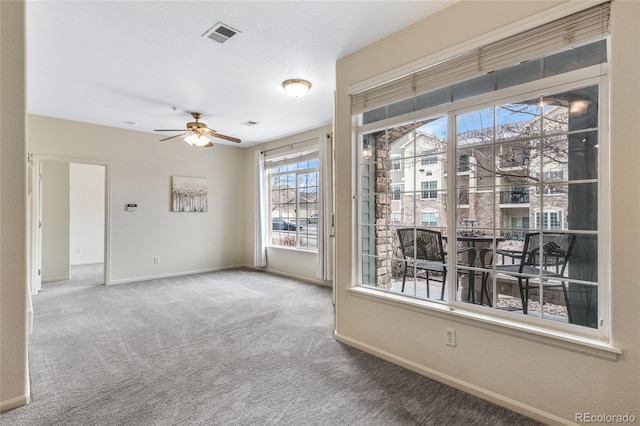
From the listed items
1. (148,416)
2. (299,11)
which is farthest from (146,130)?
(148,416)

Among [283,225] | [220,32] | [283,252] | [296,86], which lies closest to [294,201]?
[283,225]

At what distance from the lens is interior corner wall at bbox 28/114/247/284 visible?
500cm

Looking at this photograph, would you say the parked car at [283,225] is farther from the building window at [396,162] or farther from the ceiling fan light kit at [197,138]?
the building window at [396,162]

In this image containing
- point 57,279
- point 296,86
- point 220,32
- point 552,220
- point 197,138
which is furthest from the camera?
point 57,279

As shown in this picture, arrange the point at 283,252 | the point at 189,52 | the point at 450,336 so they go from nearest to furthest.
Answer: the point at 450,336 → the point at 189,52 → the point at 283,252

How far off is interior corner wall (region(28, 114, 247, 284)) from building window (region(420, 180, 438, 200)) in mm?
5032

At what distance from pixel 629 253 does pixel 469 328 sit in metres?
0.97

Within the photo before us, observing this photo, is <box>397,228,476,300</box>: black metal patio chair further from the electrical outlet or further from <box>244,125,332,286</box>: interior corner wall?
<box>244,125,332,286</box>: interior corner wall

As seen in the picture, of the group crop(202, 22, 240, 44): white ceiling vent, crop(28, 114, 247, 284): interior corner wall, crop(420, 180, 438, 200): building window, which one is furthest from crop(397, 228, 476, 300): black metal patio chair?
crop(28, 114, 247, 284): interior corner wall

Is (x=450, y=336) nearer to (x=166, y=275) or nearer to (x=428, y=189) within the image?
(x=428, y=189)

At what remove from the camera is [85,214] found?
7699 millimetres

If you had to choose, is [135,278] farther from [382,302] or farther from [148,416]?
[382,302]

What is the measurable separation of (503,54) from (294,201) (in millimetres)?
4465

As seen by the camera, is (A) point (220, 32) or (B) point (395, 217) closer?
(A) point (220, 32)
